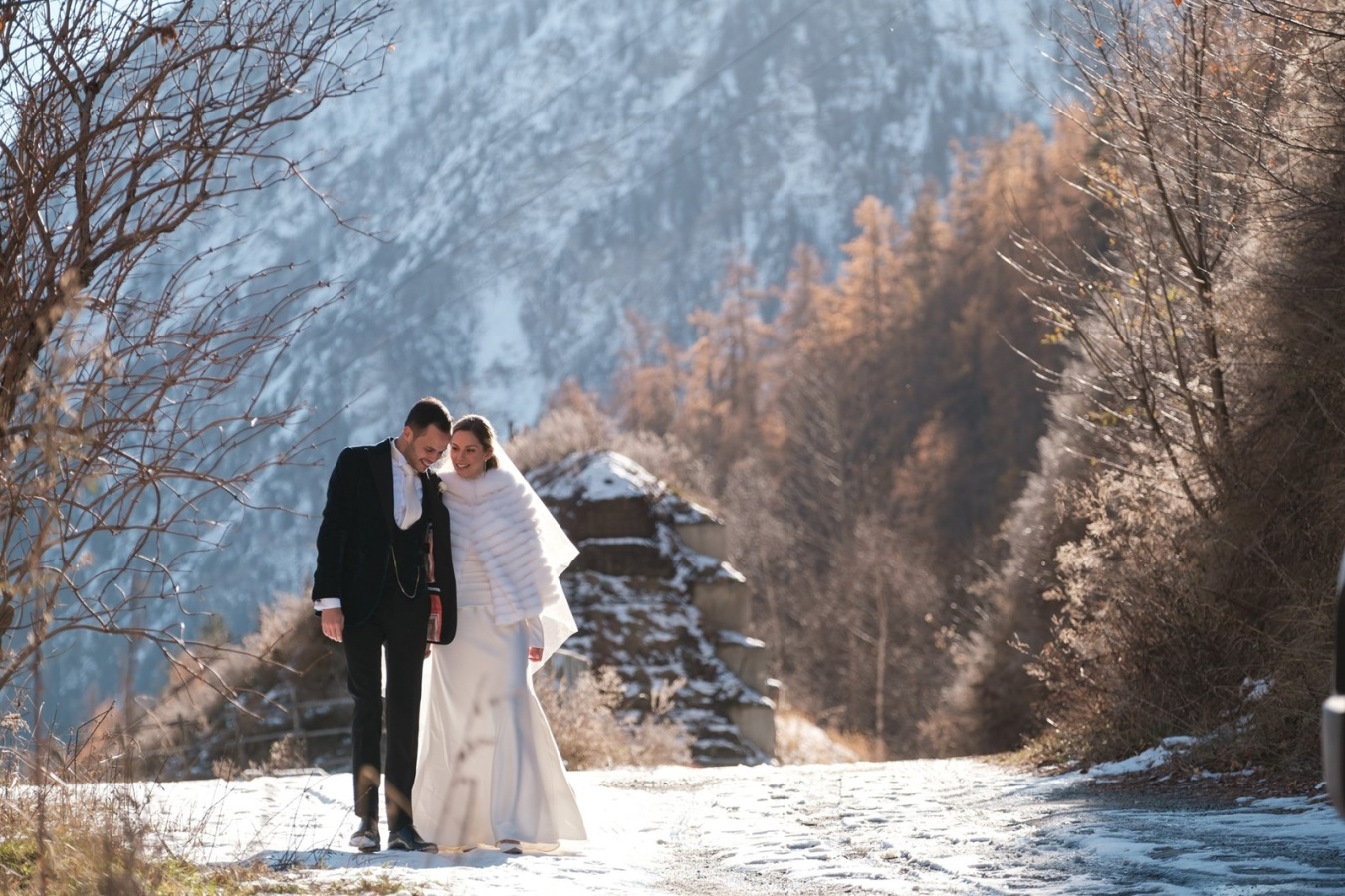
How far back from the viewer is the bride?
713 centimetres

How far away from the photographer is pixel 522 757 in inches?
282

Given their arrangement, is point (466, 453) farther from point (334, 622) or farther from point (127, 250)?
point (127, 250)

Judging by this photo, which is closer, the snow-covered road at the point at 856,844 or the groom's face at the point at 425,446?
the snow-covered road at the point at 856,844

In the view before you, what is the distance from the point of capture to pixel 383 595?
6.94m

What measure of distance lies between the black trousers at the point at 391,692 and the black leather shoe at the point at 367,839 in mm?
39

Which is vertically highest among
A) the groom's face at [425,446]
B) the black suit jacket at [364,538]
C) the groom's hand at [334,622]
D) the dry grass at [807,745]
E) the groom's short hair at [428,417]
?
the groom's short hair at [428,417]

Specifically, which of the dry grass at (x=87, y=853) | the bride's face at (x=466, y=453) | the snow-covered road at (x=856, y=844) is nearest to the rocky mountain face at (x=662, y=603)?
the snow-covered road at (x=856, y=844)

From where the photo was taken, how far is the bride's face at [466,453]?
735 centimetres

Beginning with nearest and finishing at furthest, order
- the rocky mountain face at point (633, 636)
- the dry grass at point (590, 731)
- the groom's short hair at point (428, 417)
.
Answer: the groom's short hair at point (428, 417), the dry grass at point (590, 731), the rocky mountain face at point (633, 636)

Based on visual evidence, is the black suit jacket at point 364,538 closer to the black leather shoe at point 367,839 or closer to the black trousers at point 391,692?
the black trousers at point 391,692

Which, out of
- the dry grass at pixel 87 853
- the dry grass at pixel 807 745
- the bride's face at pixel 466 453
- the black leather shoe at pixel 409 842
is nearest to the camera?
the dry grass at pixel 87 853

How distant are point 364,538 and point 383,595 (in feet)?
0.95

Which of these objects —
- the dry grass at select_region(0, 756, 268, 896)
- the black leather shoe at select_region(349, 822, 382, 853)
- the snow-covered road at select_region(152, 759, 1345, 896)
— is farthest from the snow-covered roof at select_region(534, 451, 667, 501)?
the dry grass at select_region(0, 756, 268, 896)

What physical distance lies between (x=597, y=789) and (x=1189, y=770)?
433 centimetres
